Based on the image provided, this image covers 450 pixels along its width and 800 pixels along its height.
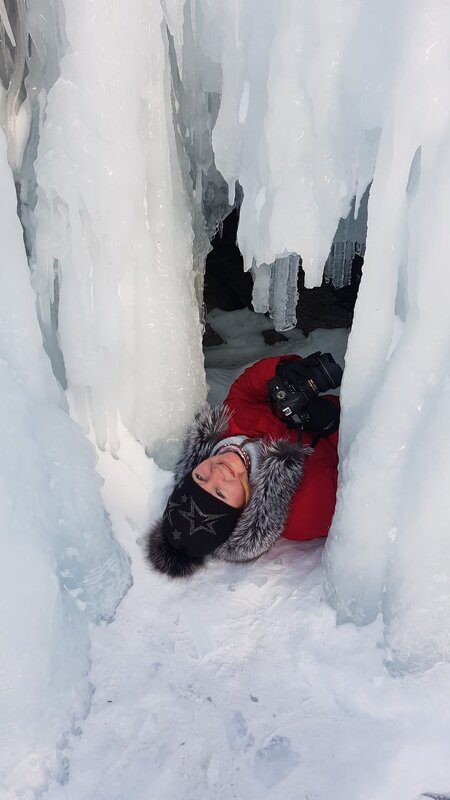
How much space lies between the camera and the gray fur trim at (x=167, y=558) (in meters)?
2.01

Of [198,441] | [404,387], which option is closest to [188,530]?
[198,441]

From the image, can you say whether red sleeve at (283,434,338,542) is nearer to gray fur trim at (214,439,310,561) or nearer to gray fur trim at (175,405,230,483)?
gray fur trim at (214,439,310,561)

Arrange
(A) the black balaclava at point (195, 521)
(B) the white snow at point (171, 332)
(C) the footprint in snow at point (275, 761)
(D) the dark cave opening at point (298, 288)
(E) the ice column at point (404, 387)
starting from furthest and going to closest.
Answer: (D) the dark cave opening at point (298, 288)
(A) the black balaclava at point (195, 521)
(C) the footprint in snow at point (275, 761)
(B) the white snow at point (171, 332)
(E) the ice column at point (404, 387)

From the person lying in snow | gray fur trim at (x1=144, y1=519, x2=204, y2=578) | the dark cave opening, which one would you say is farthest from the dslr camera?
the dark cave opening

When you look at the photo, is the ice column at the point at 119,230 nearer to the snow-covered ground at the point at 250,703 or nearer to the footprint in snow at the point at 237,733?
the snow-covered ground at the point at 250,703

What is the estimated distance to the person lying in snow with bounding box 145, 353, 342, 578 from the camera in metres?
2.02

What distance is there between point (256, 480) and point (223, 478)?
104 millimetres

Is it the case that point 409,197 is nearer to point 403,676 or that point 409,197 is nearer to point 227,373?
point 403,676

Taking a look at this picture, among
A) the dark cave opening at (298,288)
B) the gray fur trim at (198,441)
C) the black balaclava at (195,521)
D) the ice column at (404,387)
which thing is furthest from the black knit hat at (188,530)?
the dark cave opening at (298,288)

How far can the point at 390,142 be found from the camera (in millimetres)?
1396

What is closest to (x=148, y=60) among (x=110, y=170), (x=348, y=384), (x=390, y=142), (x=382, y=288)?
(x=110, y=170)

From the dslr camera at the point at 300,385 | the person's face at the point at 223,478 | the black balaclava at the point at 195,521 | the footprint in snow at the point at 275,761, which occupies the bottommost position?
the footprint in snow at the point at 275,761

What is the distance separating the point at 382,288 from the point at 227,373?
5.71 feet

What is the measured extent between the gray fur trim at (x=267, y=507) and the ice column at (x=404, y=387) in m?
0.22
